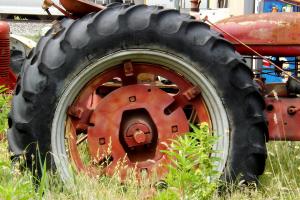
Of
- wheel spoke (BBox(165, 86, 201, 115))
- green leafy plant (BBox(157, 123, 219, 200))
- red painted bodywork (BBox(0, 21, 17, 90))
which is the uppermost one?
red painted bodywork (BBox(0, 21, 17, 90))

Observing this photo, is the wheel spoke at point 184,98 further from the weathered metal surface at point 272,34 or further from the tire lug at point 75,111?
the weathered metal surface at point 272,34

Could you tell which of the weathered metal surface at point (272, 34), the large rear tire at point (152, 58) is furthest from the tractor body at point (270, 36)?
the large rear tire at point (152, 58)

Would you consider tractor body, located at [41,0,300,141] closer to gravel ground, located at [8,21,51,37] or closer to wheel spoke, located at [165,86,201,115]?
wheel spoke, located at [165,86,201,115]

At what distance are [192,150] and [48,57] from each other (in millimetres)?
986

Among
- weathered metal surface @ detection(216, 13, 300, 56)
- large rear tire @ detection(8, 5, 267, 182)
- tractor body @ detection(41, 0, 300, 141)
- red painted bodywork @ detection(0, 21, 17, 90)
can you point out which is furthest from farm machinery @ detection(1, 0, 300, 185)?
red painted bodywork @ detection(0, 21, 17, 90)

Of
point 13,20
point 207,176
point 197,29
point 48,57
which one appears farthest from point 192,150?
point 13,20

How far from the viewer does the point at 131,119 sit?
10.7 ft

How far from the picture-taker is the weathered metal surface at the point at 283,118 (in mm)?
3455

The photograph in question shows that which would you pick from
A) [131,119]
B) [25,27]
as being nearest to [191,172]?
[131,119]

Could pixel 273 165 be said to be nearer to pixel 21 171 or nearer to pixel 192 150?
pixel 192 150

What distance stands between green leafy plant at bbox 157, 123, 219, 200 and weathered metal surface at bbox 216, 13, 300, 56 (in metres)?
1.13

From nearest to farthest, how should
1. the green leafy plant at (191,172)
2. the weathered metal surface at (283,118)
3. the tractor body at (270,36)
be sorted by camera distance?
the green leafy plant at (191,172)
the weathered metal surface at (283,118)
the tractor body at (270,36)

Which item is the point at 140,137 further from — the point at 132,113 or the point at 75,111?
the point at 75,111

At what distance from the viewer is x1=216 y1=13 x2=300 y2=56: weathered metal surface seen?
3.79m
